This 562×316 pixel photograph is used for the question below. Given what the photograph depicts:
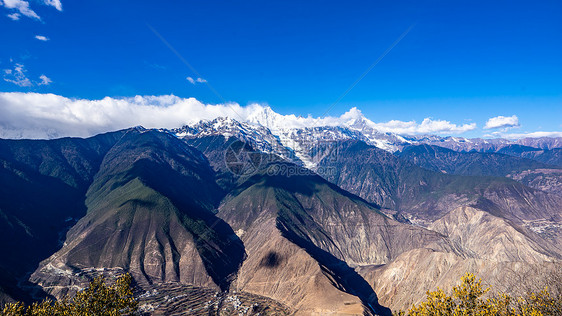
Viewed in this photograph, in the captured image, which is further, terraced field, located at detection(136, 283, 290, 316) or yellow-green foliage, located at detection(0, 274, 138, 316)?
terraced field, located at detection(136, 283, 290, 316)

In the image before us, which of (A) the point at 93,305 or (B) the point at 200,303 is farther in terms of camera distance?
(B) the point at 200,303

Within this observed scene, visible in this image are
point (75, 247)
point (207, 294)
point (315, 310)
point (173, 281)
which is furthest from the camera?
point (75, 247)

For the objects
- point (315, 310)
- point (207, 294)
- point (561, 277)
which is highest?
point (561, 277)

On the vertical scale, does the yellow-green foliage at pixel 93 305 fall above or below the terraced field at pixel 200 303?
above

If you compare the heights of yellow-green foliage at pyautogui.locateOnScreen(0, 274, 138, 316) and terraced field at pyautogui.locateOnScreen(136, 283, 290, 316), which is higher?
yellow-green foliage at pyautogui.locateOnScreen(0, 274, 138, 316)

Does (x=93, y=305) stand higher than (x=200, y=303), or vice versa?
(x=93, y=305)

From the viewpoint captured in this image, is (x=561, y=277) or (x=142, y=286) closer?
(x=561, y=277)

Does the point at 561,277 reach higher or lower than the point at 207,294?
higher

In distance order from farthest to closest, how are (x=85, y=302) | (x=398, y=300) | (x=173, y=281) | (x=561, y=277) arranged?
(x=173, y=281), (x=398, y=300), (x=561, y=277), (x=85, y=302)

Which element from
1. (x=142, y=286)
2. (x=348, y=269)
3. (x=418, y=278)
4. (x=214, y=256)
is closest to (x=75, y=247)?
(x=142, y=286)

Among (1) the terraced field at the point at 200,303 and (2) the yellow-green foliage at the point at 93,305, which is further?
(1) the terraced field at the point at 200,303

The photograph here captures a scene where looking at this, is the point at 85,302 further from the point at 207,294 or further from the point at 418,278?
the point at 418,278
